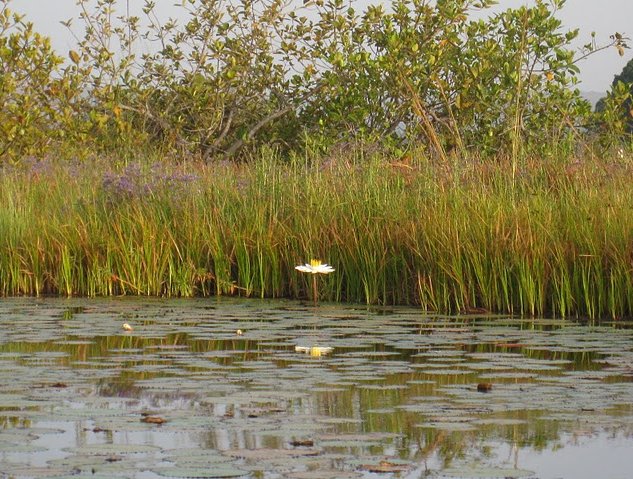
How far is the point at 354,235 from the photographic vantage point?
31.0 ft

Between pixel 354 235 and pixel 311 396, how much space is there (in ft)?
13.8

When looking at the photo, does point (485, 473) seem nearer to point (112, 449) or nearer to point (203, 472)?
point (203, 472)

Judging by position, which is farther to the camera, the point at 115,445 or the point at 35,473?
the point at 115,445

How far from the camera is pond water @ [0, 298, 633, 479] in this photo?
13.4ft

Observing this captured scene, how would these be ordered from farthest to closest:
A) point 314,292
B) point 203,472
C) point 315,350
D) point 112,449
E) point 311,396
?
1. point 314,292
2. point 315,350
3. point 311,396
4. point 112,449
5. point 203,472

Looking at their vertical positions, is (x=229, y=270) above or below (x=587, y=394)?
above

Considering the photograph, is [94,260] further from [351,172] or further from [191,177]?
[351,172]

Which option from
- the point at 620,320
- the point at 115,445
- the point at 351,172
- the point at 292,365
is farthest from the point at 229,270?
the point at 115,445

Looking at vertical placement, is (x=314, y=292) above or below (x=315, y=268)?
below

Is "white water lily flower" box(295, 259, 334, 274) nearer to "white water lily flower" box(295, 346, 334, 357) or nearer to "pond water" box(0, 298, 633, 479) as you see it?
"pond water" box(0, 298, 633, 479)

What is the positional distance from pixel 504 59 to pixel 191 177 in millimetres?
6424

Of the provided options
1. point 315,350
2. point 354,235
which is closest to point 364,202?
point 354,235

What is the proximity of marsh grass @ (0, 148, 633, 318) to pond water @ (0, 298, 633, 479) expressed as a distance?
61 cm

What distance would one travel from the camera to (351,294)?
9586 mm
